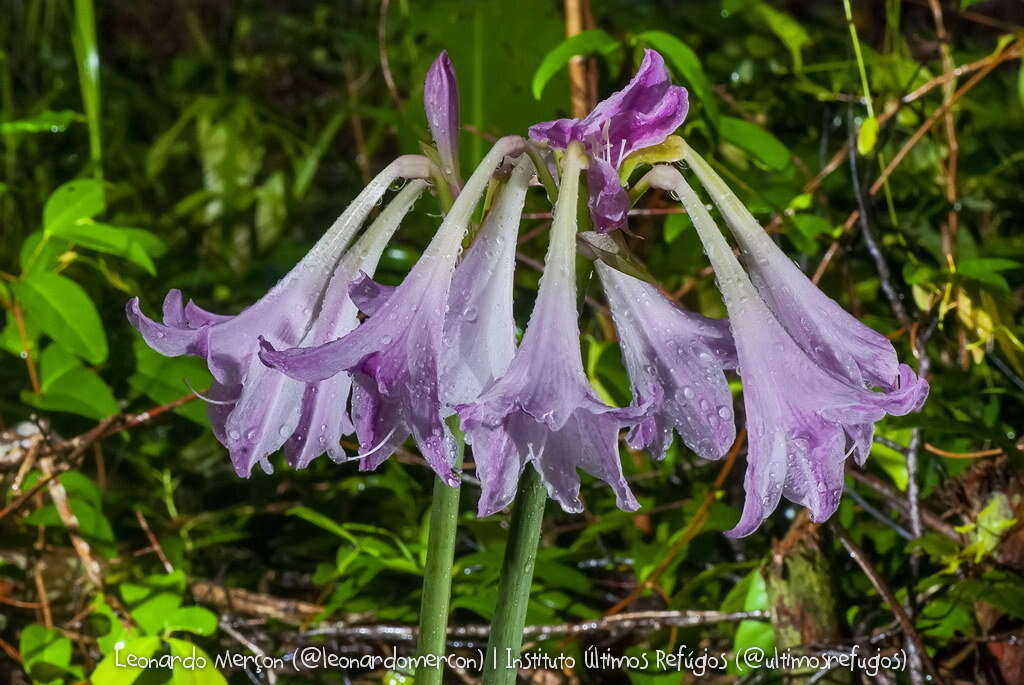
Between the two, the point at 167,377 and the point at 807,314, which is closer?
the point at 807,314

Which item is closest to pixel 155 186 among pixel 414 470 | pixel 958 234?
pixel 414 470

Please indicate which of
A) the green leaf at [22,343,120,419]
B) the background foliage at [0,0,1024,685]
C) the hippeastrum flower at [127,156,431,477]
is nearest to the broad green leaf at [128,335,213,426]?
the background foliage at [0,0,1024,685]

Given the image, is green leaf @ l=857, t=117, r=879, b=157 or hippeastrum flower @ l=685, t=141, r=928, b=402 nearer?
hippeastrum flower @ l=685, t=141, r=928, b=402

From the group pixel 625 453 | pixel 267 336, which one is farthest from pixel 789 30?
pixel 267 336

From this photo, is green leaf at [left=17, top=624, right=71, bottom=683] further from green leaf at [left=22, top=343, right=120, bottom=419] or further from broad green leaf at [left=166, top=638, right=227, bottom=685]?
green leaf at [left=22, top=343, right=120, bottom=419]

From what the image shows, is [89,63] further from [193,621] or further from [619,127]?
[619,127]
